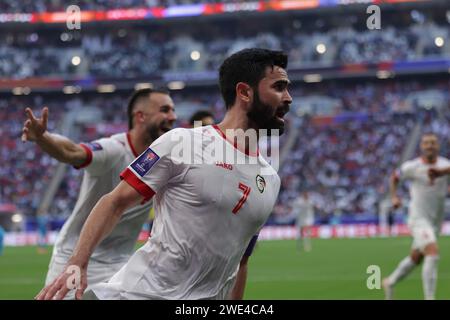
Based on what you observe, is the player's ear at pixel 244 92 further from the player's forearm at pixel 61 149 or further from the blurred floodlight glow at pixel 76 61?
the blurred floodlight glow at pixel 76 61

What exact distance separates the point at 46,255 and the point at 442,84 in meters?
30.3

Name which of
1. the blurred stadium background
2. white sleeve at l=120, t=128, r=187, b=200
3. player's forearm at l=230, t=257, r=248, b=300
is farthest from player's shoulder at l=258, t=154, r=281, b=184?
the blurred stadium background

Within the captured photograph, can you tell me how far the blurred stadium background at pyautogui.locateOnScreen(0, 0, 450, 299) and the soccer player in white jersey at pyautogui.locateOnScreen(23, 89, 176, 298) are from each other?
3223 cm

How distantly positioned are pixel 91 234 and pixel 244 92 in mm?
1140

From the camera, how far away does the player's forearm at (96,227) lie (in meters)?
3.89

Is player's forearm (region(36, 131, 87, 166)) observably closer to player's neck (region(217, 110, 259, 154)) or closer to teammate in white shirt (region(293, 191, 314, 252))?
player's neck (region(217, 110, 259, 154))

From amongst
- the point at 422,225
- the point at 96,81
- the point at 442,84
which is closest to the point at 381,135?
the point at 442,84

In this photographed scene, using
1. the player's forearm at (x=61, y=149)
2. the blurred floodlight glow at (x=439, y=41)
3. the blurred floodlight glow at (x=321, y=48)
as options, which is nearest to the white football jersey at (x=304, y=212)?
the blurred floodlight glow at (x=321, y=48)

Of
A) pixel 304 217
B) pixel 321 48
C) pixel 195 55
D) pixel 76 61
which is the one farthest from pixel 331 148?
pixel 76 61

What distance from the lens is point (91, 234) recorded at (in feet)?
12.9

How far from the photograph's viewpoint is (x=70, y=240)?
22.0 feet

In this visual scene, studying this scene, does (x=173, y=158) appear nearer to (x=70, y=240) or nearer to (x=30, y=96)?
(x=70, y=240)

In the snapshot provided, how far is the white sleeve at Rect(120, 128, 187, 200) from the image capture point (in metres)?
4.06

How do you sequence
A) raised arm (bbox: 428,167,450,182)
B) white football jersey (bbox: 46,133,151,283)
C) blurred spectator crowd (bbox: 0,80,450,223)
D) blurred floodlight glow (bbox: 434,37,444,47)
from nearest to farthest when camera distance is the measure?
white football jersey (bbox: 46,133,151,283)
raised arm (bbox: 428,167,450,182)
blurred spectator crowd (bbox: 0,80,450,223)
blurred floodlight glow (bbox: 434,37,444,47)
